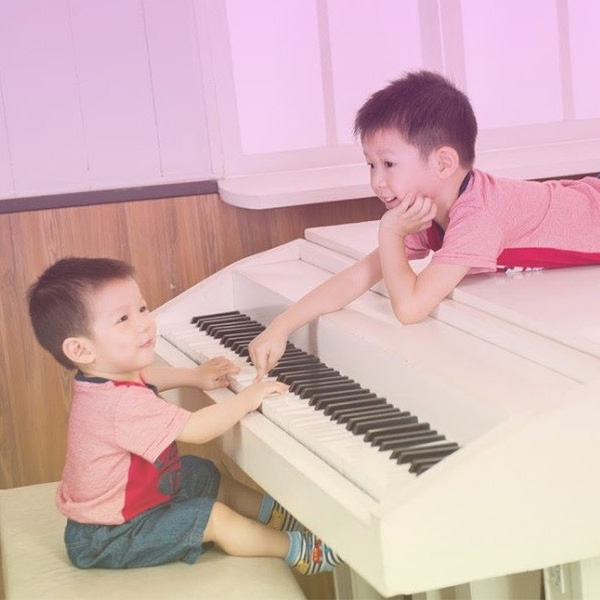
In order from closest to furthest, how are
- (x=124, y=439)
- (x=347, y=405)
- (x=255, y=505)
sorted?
(x=347, y=405), (x=124, y=439), (x=255, y=505)

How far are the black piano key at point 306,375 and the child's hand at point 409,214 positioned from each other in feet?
0.88

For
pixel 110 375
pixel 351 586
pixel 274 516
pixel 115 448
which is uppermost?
pixel 110 375

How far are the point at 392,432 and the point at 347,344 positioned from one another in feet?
1.30

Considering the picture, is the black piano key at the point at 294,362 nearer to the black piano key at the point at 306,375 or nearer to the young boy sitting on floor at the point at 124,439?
the black piano key at the point at 306,375

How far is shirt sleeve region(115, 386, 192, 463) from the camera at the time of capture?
2.07m

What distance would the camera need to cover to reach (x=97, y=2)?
318 cm

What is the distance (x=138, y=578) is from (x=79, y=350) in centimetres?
40

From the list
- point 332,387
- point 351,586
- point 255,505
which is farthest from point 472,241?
point 351,586

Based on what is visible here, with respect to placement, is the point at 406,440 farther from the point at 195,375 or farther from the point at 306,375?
Result: the point at 195,375

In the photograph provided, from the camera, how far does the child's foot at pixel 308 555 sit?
215cm

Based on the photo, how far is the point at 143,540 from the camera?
2.09m

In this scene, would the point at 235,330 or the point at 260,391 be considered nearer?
the point at 260,391

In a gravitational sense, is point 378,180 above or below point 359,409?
above

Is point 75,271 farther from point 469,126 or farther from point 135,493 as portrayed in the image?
point 469,126
